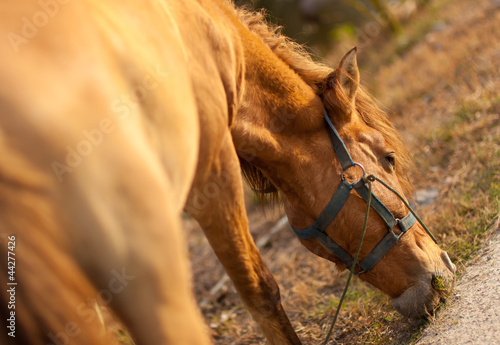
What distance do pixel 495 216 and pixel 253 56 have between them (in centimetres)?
200

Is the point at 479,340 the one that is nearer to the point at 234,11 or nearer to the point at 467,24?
the point at 234,11

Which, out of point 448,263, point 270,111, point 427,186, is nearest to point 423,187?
point 427,186

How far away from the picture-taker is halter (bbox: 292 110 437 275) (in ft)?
8.73

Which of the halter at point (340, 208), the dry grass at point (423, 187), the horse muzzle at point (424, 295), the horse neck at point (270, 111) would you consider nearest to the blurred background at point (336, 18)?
the dry grass at point (423, 187)

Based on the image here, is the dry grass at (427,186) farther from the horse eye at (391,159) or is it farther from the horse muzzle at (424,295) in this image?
the horse eye at (391,159)

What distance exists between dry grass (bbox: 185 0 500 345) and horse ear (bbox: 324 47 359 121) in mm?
948

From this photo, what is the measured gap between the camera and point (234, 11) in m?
2.74

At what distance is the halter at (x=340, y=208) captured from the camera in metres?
2.66

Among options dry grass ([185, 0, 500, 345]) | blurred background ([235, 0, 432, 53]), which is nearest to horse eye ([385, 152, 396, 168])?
dry grass ([185, 0, 500, 345])

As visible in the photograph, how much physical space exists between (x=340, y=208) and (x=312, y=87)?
2.54ft

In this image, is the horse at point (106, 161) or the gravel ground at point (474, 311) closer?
the horse at point (106, 161)

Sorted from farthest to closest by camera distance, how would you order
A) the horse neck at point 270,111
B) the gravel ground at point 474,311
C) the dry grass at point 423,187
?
the dry grass at point 423,187, the horse neck at point 270,111, the gravel ground at point 474,311

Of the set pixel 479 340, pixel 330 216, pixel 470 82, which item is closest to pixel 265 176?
pixel 330 216

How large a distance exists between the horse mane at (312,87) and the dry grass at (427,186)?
1.65 feet
